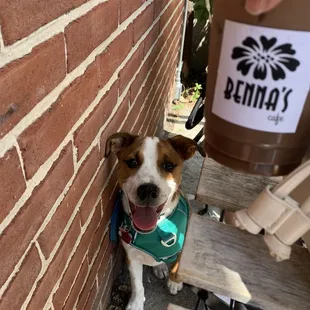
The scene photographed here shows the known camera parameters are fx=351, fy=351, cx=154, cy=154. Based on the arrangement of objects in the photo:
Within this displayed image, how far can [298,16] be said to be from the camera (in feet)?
1.17

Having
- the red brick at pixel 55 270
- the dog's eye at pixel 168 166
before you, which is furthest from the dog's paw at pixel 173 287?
the red brick at pixel 55 270

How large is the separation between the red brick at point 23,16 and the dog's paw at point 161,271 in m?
1.64

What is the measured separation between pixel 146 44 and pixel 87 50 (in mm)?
955

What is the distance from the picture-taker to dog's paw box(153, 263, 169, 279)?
2.05m

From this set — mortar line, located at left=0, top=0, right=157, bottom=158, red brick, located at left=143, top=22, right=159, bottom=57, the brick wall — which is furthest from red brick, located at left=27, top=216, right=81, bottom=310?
red brick, located at left=143, top=22, right=159, bottom=57

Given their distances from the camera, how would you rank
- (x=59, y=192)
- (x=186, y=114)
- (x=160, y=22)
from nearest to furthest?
(x=59, y=192)
(x=160, y=22)
(x=186, y=114)

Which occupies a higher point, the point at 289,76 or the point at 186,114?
the point at 289,76

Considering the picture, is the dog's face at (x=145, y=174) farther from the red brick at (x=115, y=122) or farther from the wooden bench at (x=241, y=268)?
the wooden bench at (x=241, y=268)

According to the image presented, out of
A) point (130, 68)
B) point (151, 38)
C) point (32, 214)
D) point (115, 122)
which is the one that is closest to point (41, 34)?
point (32, 214)

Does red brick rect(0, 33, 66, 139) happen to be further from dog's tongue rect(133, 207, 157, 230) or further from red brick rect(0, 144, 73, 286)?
dog's tongue rect(133, 207, 157, 230)

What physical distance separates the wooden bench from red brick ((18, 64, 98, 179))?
36cm

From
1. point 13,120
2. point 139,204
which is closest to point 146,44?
point 139,204

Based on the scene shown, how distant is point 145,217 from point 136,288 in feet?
1.56

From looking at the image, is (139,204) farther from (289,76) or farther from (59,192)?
(289,76)
